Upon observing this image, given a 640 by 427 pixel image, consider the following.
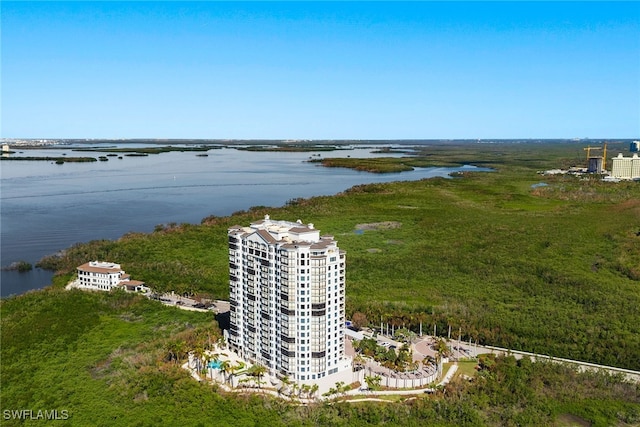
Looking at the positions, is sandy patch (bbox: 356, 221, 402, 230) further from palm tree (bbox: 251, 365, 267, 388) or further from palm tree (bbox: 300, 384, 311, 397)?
palm tree (bbox: 300, 384, 311, 397)

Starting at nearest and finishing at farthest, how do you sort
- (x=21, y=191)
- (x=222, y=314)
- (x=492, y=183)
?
(x=222, y=314)
(x=21, y=191)
(x=492, y=183)

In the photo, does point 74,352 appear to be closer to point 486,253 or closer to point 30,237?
point 30,237

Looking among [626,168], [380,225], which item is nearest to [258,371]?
[380,225]

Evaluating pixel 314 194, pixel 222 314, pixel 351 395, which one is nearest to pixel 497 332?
pixel 351 395

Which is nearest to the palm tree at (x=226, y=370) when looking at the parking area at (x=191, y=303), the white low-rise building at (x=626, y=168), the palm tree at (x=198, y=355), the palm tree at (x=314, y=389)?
the palm tree at (x=198, y=355)

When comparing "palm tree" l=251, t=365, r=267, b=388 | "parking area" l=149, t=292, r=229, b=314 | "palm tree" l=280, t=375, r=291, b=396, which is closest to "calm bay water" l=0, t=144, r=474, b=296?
"parking area" l=149, t=292, r=229, b=314

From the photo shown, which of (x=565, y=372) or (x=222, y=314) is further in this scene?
(x=222, y=314)
